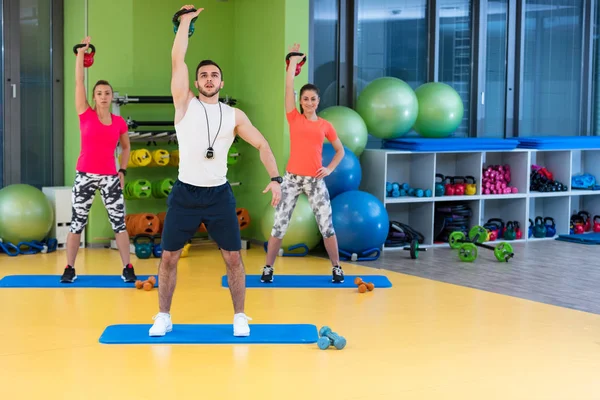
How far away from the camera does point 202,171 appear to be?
512 cm

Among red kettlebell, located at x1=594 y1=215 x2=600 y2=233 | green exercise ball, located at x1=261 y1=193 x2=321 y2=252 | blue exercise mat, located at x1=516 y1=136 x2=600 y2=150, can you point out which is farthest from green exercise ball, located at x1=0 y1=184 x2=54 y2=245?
red kettlebell, located at x1=594 y1=215 x2=600 y2=233

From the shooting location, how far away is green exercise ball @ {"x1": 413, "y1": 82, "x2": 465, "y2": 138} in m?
9.29

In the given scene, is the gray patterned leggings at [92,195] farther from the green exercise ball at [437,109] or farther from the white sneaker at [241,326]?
the green exercise ball at [437,109]

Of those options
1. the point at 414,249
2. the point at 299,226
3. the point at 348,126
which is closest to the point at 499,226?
the point at 414,249

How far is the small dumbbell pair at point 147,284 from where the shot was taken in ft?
22.1

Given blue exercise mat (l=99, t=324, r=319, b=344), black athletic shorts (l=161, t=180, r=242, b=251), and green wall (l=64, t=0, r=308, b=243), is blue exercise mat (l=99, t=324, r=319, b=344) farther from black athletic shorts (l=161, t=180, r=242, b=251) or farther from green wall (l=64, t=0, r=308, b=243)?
green wall (l=64, t=0, r=308, b=243)

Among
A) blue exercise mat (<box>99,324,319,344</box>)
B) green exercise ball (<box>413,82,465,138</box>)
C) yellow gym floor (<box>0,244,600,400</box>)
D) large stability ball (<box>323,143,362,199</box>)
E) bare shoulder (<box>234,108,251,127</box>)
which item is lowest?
yellow gym floor (<box>0,244,600,400</box>)

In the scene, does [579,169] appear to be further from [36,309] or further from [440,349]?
[36,309]

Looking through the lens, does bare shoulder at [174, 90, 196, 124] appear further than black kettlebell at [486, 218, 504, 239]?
No

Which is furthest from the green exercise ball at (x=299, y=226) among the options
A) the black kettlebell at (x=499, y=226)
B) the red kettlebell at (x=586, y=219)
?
the red kettlebell at (x=586, y=219)

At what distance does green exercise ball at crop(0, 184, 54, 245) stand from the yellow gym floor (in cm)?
173

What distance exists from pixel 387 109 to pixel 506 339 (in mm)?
3926

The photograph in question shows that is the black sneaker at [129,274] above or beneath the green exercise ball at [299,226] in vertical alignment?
beneath

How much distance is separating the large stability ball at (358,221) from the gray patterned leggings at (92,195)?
6.85ft
